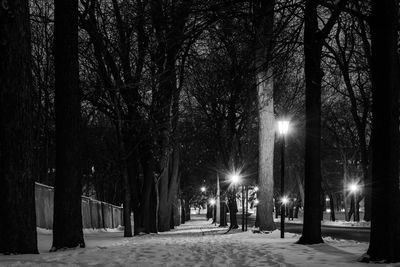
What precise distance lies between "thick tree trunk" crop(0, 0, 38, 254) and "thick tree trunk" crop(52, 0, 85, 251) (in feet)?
6.55

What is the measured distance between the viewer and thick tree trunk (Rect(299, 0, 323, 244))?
1252 cm

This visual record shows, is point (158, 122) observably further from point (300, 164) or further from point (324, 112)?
point (300, 164)

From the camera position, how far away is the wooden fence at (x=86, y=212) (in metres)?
19.0

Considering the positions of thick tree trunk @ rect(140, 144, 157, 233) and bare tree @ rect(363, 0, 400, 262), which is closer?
bare tree @ rect(363, 0, 400, 262)

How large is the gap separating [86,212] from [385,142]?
823 inches

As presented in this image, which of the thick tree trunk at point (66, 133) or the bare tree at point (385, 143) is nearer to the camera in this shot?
the bare tree at point (385, 143)

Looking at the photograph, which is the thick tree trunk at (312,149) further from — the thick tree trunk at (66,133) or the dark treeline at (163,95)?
the thick tree trunk at (66,133)

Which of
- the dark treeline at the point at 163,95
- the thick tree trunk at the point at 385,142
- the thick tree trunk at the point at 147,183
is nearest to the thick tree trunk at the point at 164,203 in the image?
the dark treeline at the point at 163,95

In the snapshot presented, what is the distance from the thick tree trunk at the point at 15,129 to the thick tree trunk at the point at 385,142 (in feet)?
19.4

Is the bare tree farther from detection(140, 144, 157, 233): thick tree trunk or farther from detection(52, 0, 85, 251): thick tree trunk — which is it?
detection(140, 144, 157, 233): thick tree trunk

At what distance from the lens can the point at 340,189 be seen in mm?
64375

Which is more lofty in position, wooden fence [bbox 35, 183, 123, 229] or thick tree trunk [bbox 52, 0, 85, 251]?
thick tree trunk [bbox 52, 0, 85, 251]

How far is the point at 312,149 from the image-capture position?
12609mm

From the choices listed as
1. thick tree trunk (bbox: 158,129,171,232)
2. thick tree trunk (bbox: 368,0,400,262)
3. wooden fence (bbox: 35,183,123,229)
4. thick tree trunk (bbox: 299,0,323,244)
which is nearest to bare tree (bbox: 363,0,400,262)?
thick tree trunk (bbox: 368,0,400,262)
